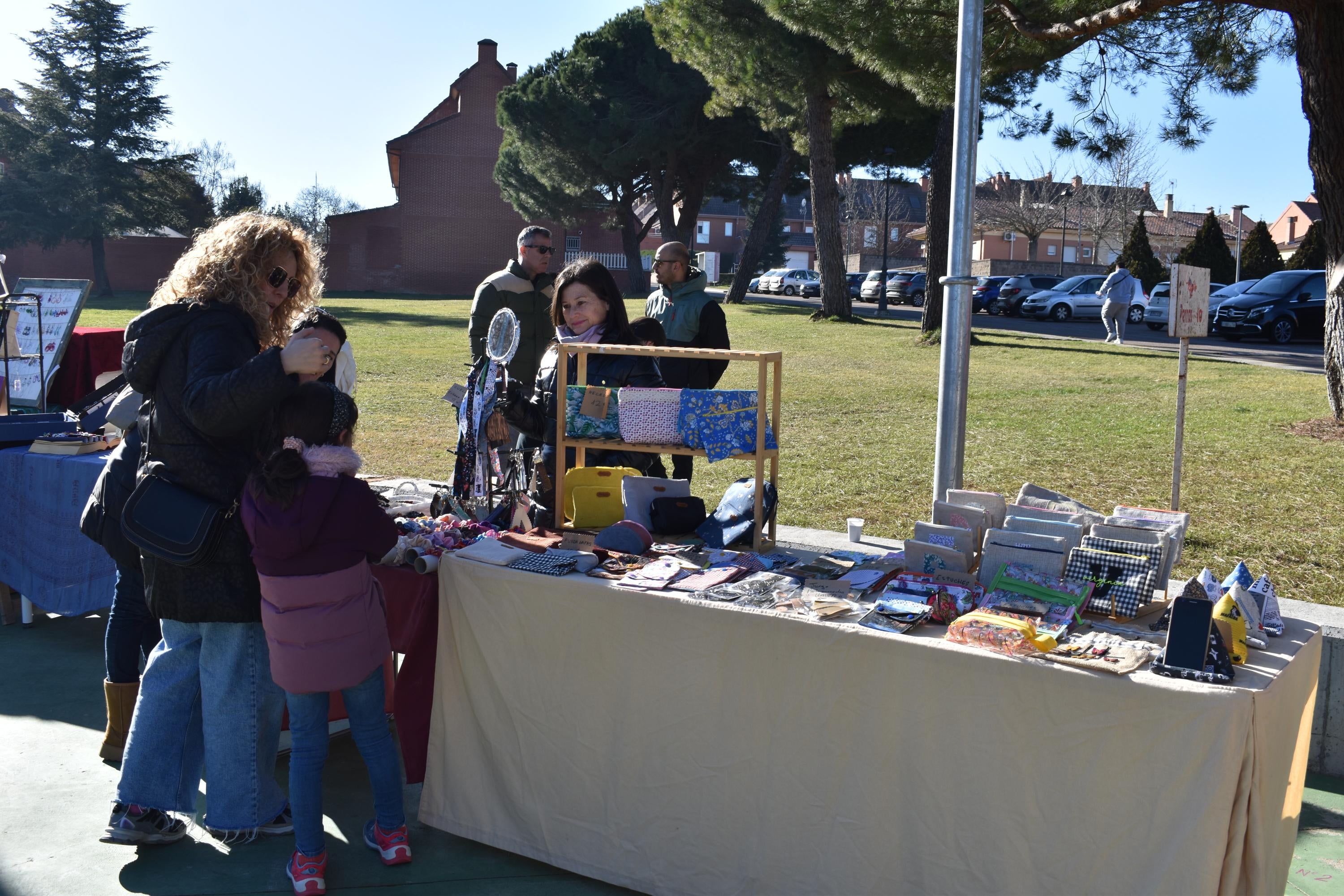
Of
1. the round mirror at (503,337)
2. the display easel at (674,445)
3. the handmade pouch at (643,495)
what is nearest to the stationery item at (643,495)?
the handmade pouch at (643,495)

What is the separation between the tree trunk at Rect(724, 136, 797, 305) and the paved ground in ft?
82.7

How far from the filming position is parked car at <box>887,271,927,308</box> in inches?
1304

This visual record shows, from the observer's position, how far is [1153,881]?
222cm

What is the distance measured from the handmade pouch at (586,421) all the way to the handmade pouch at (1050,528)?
139 centimetres

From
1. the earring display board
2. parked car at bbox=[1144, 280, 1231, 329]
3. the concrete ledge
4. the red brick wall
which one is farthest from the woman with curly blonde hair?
the red brick wall

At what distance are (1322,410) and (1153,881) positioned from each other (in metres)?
9.67

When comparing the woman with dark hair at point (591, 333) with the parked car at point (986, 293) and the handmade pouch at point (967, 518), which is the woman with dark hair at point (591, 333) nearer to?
the handmade pouch at point (967, 518)

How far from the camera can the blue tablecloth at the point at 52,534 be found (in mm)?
4543

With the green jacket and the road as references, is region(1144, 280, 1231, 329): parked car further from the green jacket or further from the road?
the green jacket

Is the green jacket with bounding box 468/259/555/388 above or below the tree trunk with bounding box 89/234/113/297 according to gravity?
below

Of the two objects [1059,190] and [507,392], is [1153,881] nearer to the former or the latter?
[507,392]

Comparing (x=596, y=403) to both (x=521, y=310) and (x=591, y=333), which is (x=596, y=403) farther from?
(x=521, y=310)

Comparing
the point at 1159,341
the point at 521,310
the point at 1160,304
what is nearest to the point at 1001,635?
the point at 521,310

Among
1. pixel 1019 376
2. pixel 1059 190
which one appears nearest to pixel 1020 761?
pixel 1019 376
